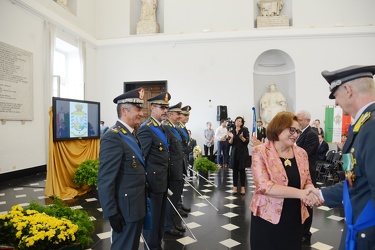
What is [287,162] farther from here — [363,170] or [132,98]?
[132,98]

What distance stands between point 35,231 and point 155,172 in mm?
1199

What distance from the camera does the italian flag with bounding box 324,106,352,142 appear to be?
31.5 feet

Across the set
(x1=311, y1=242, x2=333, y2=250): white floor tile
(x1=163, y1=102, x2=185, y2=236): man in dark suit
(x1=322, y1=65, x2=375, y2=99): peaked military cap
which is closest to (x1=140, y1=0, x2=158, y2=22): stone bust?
(x1=163, y1=102, x2=185, y2=236): man in dark suit

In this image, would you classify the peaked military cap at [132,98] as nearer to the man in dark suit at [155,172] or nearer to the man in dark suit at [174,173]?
the man in dark suit at [155,172]

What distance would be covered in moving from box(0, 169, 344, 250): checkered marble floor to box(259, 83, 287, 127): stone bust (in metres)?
5.04

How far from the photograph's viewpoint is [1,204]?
482 centimetres

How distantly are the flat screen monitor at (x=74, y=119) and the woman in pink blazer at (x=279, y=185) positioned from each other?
4630 mm

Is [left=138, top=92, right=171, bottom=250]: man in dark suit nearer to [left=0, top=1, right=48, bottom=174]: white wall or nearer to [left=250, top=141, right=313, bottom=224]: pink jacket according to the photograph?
[left=250, top=141, right=313, bottom=224]: pink jacket

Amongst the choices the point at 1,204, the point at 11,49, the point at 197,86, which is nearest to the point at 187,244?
the point at 1,204

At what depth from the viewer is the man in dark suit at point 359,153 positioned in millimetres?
1167

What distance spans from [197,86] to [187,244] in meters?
8.44

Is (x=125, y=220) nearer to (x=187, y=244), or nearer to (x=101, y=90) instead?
(x=187, y=244)

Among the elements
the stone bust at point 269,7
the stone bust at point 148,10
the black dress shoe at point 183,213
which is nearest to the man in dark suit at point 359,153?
the black dress shoe at point 183,213

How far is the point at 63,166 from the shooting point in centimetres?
545
